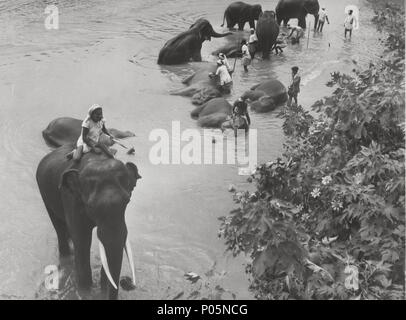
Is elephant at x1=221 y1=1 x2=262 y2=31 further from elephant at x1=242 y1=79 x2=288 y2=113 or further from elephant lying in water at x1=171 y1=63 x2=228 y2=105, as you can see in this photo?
elephant at x1=242 y1=79 x2=288 y2=113

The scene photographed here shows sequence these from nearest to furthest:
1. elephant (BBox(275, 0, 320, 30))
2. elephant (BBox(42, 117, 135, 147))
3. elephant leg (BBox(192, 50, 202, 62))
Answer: elephant (BBox(42, 117, 135, 147)) < elephant leg (BBox(192, 50, 202, 62)) < elephant (BBox(275, 0, 320, 30))

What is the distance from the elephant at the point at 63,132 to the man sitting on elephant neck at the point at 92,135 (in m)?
4.19

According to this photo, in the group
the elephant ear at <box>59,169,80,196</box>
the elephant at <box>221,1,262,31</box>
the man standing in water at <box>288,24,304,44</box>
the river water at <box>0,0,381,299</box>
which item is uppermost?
the elephant ear at <box>59,169,80,196</box>

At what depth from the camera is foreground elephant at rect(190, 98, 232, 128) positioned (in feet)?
42.9

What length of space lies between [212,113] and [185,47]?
517 cm

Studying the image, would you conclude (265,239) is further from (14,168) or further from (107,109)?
(107,109)

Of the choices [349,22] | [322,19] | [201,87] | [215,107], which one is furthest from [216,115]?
[322,19]

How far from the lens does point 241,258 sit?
8125 mm

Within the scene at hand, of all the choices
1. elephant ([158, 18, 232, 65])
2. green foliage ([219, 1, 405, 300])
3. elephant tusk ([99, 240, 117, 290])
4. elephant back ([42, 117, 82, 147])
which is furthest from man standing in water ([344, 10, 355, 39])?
elephant tusk ([99, 240, 117, 290])

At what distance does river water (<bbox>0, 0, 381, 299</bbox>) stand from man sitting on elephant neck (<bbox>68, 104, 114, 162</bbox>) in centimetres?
168

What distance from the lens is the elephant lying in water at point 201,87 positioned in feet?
48.1

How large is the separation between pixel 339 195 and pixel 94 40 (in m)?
14.7

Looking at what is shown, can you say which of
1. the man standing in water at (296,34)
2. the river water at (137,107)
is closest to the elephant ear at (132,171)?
the river water at (137,107)
